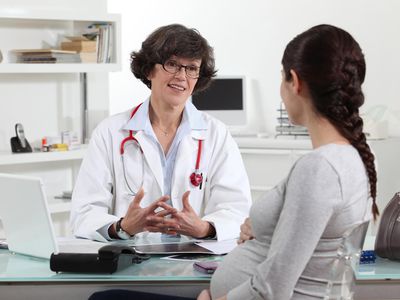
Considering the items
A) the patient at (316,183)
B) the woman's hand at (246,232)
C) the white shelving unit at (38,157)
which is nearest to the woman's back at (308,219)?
the patient at (316,183)

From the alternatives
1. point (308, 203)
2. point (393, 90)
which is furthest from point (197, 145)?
point (393, 90)

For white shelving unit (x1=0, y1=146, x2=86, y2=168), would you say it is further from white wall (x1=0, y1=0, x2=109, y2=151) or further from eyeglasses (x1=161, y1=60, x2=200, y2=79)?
eyeglasses (x1=161, y1=60, x2=200, y2=79)

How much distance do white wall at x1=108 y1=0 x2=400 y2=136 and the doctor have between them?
3.00 meters

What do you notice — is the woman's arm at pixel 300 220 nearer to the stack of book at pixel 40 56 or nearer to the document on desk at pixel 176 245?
the document on desk at pixel 176 245

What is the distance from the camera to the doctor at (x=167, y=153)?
9.66 ft

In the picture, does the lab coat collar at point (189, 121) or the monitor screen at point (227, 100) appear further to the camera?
the monitor screen at point (227, 100)

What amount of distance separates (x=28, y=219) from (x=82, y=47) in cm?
272

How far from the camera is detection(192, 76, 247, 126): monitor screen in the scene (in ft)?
20.0

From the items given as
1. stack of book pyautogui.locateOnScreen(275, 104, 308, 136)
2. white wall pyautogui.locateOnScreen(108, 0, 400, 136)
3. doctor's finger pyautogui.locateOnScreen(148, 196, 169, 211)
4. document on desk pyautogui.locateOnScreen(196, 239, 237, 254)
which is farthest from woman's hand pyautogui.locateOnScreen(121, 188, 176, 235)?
white wall pyautogui.locateOnScreen(108, 0, 400, 136)

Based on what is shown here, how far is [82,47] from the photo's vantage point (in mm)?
4969

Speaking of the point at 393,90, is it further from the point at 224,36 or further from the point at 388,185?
the point at 224,36

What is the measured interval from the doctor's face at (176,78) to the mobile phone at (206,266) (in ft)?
2.87

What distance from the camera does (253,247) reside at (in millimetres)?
2043

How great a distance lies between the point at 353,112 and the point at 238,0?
453cm
